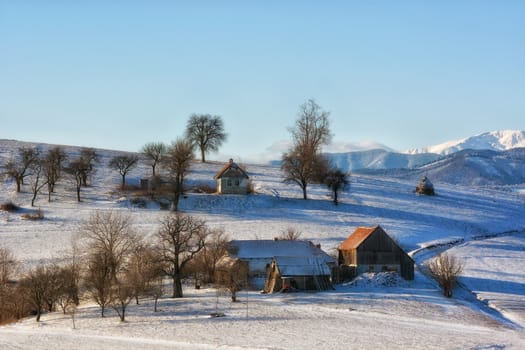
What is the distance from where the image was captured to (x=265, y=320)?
1734 inches

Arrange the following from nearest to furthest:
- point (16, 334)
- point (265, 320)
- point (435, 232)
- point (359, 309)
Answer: point (16, 334) < point (265, 320) < point (359, 309) < point (435, 232)

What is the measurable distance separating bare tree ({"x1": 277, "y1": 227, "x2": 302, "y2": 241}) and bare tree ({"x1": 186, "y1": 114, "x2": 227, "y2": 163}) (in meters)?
43.6

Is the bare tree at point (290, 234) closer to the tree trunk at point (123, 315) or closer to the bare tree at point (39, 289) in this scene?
the tree trunk at point (123, 315)

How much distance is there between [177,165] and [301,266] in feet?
110

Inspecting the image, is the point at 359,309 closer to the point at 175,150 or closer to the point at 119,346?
the point at 119,346

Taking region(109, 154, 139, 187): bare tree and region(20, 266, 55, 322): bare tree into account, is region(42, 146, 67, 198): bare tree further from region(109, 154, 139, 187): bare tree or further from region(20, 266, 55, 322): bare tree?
region(20, 266, 55, 322): bare tree

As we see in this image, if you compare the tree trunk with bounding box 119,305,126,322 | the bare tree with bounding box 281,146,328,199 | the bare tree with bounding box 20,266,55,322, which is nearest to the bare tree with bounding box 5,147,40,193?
the bare tree with bounding box 281,146,328,199

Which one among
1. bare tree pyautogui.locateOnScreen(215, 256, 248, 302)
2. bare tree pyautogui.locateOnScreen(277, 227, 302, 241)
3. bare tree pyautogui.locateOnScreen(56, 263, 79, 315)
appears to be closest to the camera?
bare tree pyautogui.locateOnScreen(56, 263, 79, 315)

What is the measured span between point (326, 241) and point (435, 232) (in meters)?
16.0

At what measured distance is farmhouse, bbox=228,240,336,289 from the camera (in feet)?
195

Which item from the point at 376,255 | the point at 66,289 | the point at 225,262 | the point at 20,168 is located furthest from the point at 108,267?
the point at 20,168

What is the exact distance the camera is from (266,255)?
199 ft

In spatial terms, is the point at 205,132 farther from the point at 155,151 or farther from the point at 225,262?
the point at 225,262

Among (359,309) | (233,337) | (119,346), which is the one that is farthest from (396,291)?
(119,346)
